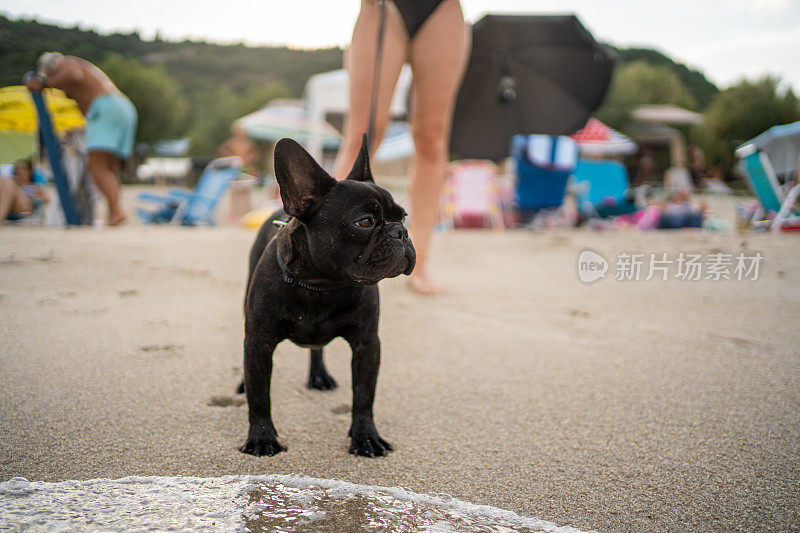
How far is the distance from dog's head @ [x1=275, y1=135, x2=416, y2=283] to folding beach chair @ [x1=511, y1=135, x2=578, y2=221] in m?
7.71

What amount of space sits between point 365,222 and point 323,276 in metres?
0.17

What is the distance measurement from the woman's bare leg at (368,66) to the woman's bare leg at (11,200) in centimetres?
545

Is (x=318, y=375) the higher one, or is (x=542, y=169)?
(x=542, y=169)

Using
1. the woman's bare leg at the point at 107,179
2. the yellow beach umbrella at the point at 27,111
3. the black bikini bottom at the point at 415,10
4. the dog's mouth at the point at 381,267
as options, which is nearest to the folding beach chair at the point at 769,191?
the black bikini bottom at the point at 415,10

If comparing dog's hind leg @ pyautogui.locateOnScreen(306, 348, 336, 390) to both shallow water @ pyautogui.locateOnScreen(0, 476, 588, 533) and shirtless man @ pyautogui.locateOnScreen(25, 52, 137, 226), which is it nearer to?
shallow water @ pyautogui.locateOnScreen(0, 476, 588, 533)

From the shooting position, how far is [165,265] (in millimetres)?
3639

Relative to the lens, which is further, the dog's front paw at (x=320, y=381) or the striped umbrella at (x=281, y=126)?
the striped umbrella at (x=281, y=126)

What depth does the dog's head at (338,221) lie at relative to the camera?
1.25 metres

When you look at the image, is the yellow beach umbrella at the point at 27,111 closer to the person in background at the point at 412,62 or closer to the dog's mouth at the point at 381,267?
the person in background at the point at 412,62

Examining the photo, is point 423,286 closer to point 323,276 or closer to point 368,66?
point 368,66

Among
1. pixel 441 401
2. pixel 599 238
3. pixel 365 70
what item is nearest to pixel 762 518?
pixel 441 401

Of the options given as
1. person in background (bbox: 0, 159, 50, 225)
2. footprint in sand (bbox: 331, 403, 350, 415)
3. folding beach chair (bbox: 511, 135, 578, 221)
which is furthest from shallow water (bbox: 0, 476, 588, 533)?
folding beach chair (bbox: 511, 135, 578, 221)

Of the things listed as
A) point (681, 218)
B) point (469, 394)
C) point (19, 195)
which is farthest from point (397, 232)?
point (681, 218)

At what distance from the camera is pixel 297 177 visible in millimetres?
1257
